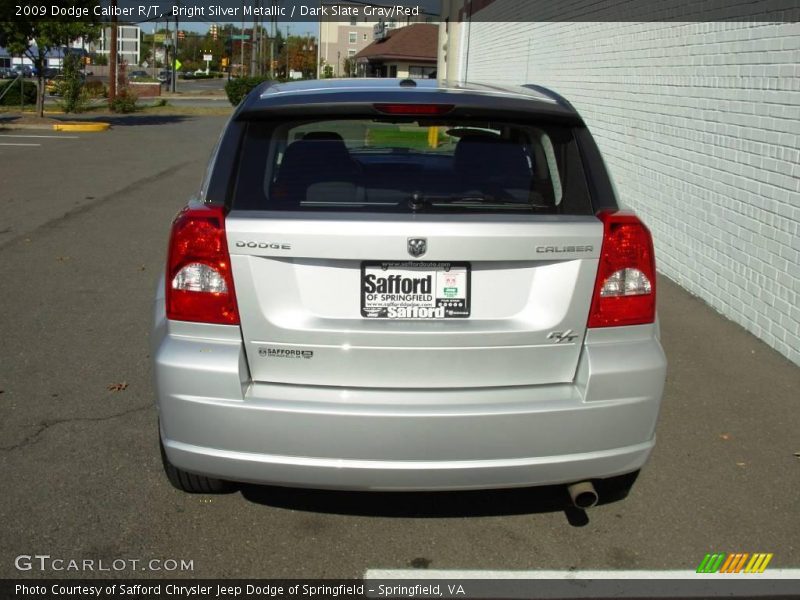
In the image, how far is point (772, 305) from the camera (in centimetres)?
644

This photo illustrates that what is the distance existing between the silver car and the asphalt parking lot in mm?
473

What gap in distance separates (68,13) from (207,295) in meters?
25.5

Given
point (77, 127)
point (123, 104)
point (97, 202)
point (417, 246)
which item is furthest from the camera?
point (123, 104)

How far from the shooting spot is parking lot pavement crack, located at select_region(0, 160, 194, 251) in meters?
10.0

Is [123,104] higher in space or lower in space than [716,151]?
lower

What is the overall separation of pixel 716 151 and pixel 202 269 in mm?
5598

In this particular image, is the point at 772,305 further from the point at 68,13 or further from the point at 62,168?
the point at 68,13

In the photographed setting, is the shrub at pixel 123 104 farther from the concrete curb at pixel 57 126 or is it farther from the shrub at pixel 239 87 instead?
the concrete curb at pixel 57 126

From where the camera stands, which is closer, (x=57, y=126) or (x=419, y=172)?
(x=419, y=172)

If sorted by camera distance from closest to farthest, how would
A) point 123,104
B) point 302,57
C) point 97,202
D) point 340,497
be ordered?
point 340,497, point 97,202, point 123,104, point 302,57

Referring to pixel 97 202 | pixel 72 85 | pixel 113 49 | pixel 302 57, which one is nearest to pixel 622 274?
pixel 97 202

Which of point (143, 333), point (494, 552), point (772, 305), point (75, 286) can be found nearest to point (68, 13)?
point (75, 286)

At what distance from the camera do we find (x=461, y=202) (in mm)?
3287
